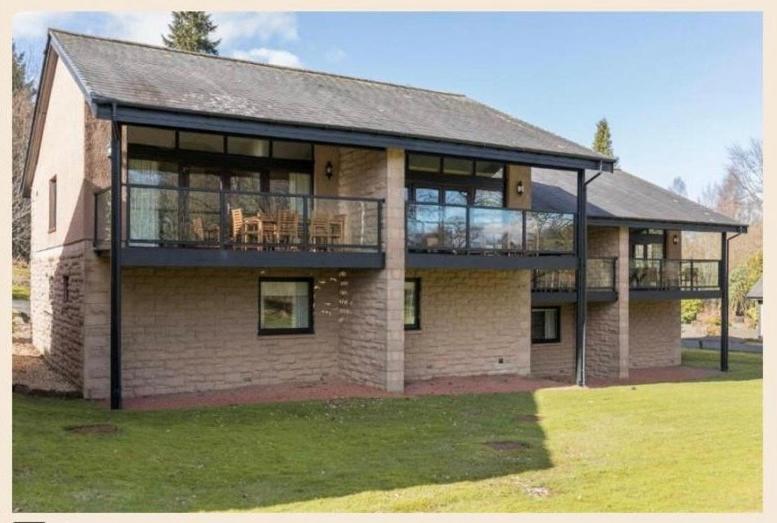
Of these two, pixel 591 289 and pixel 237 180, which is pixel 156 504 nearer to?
pixel 237 180

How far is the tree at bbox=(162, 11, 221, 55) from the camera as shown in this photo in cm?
4278

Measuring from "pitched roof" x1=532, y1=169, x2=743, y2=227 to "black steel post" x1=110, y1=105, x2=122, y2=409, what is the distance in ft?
38.4

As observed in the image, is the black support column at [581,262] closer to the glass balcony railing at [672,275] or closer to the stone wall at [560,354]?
the stone wall at [560,354]

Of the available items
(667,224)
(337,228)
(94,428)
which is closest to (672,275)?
(667,224)

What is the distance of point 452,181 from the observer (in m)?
16.7

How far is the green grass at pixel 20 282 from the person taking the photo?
3032 cm

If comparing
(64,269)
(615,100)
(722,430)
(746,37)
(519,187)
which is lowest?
(722,430)

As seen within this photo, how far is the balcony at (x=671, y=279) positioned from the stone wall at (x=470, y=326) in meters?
5.15

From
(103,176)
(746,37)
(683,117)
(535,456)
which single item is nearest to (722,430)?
(535,456)

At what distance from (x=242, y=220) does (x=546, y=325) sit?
11.3 metres

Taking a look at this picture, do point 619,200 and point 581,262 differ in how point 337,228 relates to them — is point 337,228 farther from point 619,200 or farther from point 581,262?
point 619,200

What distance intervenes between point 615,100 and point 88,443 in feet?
148

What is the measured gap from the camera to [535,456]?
9.02 metres

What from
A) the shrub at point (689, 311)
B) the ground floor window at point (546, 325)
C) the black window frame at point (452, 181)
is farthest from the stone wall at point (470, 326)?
the shrub at point (689, 311)
